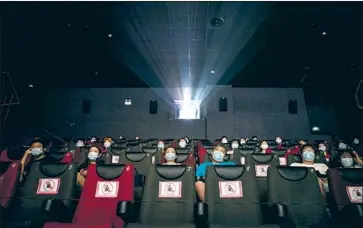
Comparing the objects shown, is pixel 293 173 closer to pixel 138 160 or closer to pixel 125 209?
pixel 125 209

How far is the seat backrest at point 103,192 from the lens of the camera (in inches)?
127

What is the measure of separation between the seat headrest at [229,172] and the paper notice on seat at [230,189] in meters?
0.06

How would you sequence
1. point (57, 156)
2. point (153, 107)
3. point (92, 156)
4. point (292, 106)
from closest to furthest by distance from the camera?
1. point (92, 156)
2. point (57, 156)
3. point (292, 106)
4. point (153, 107)

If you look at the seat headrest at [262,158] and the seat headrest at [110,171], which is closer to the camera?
the seat headrest at [110,171]

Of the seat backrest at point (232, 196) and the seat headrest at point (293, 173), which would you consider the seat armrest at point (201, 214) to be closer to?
the seat backrest at point (232, 196)

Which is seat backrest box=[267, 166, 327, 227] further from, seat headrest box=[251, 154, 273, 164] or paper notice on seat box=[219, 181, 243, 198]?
seat headrest box=[251, 154, 273, 164]

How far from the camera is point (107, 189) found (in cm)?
344

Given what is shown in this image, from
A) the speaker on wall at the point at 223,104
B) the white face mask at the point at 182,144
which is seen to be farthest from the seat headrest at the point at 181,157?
Result: the speaker on wall at the point at 223,104

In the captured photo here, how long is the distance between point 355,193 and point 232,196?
1.49 m

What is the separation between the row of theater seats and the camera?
122 inches

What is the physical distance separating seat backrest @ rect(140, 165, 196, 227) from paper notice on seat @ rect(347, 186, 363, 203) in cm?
187

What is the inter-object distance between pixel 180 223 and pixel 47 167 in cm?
200

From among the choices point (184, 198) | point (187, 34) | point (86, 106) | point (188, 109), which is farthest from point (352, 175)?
point (86, 106)

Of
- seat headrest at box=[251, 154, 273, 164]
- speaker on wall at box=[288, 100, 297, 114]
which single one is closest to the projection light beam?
speaker on wall at box=[288, 100, 297, 114]
